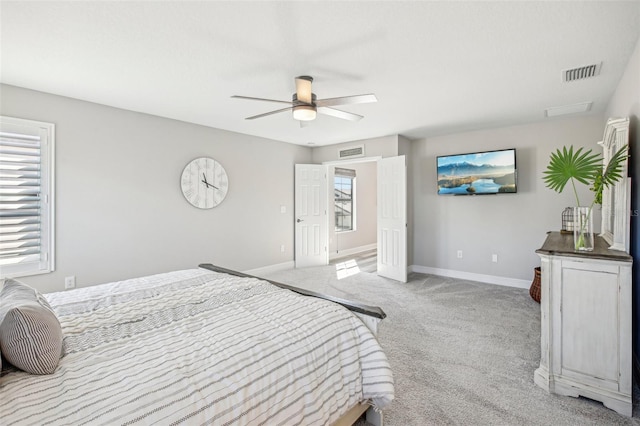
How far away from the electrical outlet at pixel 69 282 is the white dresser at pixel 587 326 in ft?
14.7

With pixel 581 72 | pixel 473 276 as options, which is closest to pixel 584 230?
pixel 581 72

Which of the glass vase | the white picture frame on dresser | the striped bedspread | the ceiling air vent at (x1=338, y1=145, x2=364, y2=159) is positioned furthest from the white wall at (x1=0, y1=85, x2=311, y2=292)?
the white picture frame on dresser

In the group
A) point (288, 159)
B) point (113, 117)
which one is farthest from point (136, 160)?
point (288, 159)

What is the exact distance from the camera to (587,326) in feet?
6.51

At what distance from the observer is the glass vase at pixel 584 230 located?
216 cm

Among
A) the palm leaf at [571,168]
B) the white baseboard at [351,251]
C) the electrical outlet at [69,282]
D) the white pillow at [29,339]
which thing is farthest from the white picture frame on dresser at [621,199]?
the electrical outlet at [69,282]

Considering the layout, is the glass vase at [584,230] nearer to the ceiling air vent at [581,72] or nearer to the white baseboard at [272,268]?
the ceiling air vent at [581,72]

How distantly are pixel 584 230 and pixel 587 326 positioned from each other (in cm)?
69

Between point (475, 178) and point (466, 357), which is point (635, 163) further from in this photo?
point (475, 178)

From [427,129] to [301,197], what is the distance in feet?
8.44

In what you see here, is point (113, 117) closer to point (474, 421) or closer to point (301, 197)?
point (301, 197)

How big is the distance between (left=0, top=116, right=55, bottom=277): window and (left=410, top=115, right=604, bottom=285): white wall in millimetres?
5157

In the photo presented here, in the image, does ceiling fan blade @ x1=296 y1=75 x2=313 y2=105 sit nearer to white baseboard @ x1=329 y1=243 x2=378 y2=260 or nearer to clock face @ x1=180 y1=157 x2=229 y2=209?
clock face @ x1=180 y1=157 x2=229 y2=209

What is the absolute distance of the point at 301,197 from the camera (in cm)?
586
